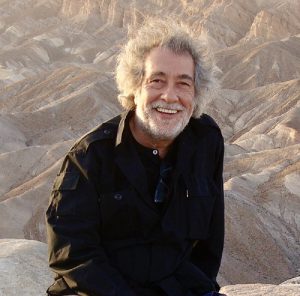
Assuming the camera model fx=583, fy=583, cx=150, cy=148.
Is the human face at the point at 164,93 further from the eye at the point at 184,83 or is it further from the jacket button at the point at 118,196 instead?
the jacket button at the point at 118,196

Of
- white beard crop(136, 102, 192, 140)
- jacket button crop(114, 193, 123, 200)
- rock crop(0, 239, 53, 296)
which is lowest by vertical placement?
rock crop(0, 239, 53, 296)

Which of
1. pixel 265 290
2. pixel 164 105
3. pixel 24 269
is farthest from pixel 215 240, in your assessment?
pixel 24 269

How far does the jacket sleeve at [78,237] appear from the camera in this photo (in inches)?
128

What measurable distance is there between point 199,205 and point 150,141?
1.64 feet

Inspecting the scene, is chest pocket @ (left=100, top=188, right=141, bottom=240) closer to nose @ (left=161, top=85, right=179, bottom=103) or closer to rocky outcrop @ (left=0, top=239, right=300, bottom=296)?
nose @ (left=161, top=85, right=179, bottom=103)

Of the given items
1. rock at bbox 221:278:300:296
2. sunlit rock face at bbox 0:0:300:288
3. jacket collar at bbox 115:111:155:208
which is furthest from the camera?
sunlit rock face at bbox 0:0:300:288

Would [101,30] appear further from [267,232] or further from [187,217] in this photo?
[187,217]

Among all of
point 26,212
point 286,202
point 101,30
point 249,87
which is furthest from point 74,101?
point 101,30

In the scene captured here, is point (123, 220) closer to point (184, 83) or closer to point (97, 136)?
point (97, 136)

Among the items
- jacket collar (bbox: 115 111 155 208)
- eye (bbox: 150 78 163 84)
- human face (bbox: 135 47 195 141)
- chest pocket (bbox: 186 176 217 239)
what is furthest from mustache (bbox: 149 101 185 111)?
chest pocket (bbox: 186 176 217 239)

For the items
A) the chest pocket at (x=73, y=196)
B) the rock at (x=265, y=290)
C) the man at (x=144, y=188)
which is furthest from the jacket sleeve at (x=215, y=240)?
the rock at (x=265, y=290)

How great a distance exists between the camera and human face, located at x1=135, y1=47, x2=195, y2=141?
3.46 metres

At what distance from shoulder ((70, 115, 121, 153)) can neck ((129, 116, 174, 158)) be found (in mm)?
123

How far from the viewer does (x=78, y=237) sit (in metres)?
3.27
